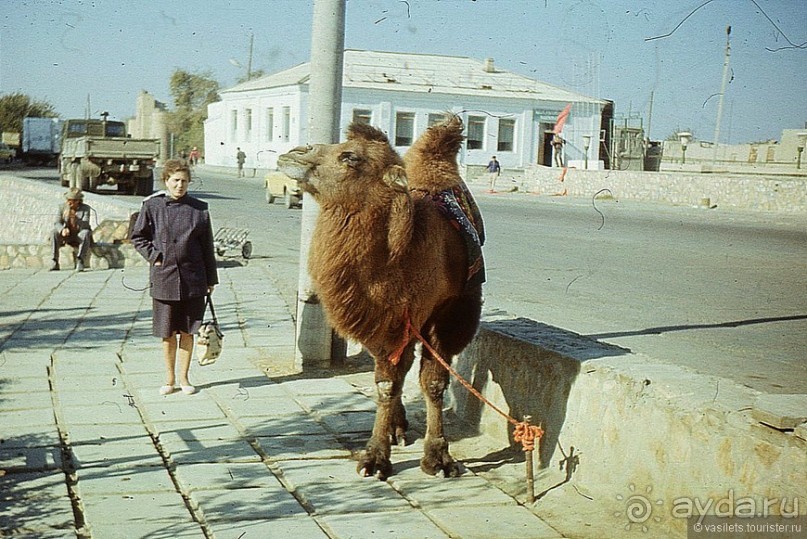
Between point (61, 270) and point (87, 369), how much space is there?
298 inches

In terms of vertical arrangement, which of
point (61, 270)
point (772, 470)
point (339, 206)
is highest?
point (339, 206)

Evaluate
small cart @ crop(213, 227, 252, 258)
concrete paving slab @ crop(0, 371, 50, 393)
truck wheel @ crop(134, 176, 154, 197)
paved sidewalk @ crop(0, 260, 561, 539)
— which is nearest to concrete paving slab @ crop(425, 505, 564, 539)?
paved sidewalk @ crop(0, 260, 561, 539)

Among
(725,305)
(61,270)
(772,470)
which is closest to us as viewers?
(772,470)

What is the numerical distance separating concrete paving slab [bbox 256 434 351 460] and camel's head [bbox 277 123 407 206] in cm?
166

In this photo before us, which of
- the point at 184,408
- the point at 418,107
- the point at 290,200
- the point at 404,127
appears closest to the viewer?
the point at 184,408

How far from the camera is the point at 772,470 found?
396 centimetres

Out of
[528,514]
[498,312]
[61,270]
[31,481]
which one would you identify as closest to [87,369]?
[31,481]

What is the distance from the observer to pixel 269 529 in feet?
15.1

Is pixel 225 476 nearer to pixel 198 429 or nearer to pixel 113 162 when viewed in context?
pixel 198 429

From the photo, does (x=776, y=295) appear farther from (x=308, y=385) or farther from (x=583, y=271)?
(x=308, y=385)

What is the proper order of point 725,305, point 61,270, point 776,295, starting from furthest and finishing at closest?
1. point 61,270
2. point 776,295
3. point 725,305

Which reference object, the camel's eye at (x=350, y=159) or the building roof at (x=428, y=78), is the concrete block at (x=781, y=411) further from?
the building roof at (x=428, y=78)

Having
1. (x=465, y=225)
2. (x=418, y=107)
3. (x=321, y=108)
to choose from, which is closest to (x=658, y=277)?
(x=321, y=108)

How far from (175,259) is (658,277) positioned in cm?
898
